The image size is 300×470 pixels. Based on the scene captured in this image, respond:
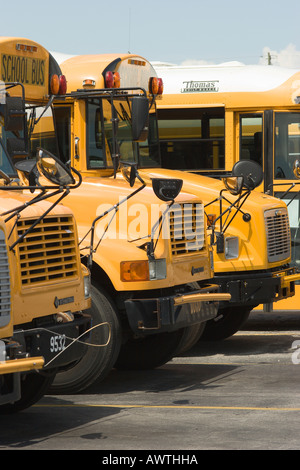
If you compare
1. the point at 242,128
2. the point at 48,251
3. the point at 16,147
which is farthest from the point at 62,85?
the point at 242,128

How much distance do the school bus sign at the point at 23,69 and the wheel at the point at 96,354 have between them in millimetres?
1840

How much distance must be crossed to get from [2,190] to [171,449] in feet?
6.70

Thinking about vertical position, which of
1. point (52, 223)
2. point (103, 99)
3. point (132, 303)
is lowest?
point (132, 303)

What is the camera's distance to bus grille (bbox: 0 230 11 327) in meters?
6.14

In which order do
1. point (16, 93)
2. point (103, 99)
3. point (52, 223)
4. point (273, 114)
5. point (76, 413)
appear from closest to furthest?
point (52, 223) < point (76, 413) < point (16, 93) < point (103, 99) < point (273, 114)

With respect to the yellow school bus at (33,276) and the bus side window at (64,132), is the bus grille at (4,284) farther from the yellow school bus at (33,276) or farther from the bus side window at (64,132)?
the bus side window at (64,132)

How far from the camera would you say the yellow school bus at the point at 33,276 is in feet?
20.2

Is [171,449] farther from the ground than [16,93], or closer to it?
closer to it

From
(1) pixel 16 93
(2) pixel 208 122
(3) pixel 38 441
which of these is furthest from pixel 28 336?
(2) pixel 208 122

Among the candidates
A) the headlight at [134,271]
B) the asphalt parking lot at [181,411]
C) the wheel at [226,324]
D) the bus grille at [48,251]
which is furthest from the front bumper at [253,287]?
the bus grille at [48,251]

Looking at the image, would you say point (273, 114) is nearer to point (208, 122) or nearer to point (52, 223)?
point (208, 122)

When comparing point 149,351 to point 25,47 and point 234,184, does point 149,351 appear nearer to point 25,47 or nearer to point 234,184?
point 234,184

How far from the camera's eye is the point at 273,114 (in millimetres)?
11922

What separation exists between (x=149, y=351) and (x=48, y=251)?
2997mm
